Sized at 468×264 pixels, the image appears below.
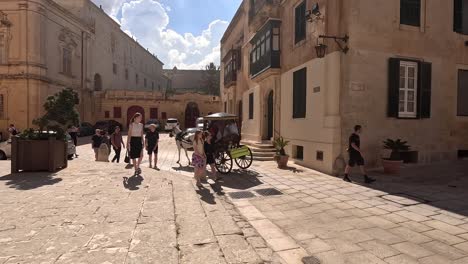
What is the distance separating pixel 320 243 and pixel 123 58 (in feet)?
151

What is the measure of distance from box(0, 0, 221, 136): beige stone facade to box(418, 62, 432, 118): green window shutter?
2664 cm

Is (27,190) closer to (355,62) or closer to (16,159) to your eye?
(16,159)

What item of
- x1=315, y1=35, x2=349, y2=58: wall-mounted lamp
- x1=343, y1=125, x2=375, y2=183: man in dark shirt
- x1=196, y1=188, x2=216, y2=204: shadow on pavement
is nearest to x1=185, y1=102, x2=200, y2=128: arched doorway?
x1=315, y1=35, x2=349, y2=58: wall-mounted lamp

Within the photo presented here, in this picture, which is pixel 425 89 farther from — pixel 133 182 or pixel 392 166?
pixel 133 182

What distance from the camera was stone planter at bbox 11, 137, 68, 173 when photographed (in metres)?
8.77

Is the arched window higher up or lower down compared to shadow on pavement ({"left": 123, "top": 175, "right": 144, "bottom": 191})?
higher up

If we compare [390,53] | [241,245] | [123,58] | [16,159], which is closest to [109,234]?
[241,245]

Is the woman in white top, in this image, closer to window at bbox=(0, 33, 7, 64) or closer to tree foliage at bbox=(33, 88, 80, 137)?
tree foliage at bbox=(33, 88, 80, 137)

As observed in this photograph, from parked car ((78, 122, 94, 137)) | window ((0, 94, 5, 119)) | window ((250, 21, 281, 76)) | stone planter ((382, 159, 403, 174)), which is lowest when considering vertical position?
stone planter ((382, 159, 403, 174))

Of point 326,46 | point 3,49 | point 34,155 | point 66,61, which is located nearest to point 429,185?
point 326,46

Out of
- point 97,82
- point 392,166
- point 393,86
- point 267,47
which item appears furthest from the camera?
point 97,82

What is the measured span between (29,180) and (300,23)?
10.5m

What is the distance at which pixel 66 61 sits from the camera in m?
30.6

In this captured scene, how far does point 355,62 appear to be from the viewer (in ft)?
33.5
